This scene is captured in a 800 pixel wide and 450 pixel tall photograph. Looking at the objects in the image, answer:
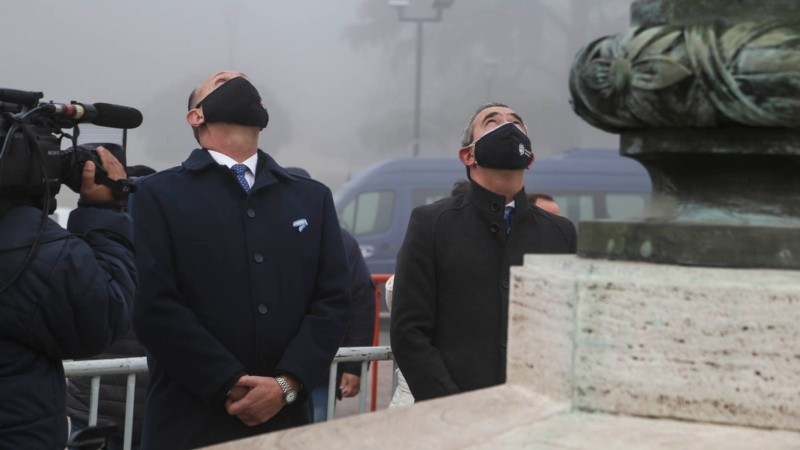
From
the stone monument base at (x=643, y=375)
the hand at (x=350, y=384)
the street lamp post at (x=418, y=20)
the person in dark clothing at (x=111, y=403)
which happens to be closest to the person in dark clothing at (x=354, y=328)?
the hand at (x=350, y=384)

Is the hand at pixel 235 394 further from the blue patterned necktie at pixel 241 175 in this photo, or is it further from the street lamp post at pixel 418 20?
the street lamp post at pixel 418 20

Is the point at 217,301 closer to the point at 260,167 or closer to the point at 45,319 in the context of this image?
the point at 260,167

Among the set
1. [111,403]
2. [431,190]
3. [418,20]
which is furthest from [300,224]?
[418,20]

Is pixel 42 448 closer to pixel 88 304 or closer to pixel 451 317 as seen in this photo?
pixel 88 304

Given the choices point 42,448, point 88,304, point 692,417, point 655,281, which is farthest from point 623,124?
point 42,448

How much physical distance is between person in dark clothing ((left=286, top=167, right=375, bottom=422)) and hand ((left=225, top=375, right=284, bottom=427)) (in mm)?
2078

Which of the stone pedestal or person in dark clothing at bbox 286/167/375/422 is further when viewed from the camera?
person in dark clothing at bbox 286/167/375/422

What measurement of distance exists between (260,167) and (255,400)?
748 millimetres

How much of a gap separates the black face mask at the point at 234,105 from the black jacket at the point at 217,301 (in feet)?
0.47

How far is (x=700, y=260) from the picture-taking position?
2361 mm

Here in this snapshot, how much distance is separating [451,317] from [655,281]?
1.96m

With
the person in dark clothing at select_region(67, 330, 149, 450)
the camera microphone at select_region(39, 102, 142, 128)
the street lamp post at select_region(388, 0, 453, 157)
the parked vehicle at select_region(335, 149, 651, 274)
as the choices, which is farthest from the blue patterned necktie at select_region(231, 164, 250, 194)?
the street lamp post at select_region(388, 0, 453, 157)

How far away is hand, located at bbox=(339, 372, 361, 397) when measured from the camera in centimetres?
602

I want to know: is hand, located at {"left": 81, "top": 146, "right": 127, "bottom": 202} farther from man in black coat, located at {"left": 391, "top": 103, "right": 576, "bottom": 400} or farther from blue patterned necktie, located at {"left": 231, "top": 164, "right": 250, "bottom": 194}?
man in black coat, located at {"left": 391, "top": 103, "right": 576, "bottom": 400}
